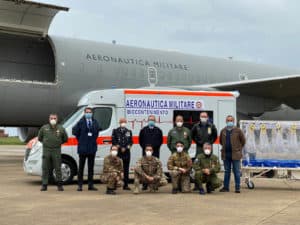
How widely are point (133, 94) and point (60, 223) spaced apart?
19.7 ft

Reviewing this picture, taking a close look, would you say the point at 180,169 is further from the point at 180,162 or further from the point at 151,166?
the point at 151,166

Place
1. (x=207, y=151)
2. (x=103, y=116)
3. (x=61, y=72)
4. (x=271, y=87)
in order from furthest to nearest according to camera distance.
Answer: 1. (x=271, y=87)
2. (x=61, y=72)
3. (x=103, y=116)
4. (x=207, y=151)

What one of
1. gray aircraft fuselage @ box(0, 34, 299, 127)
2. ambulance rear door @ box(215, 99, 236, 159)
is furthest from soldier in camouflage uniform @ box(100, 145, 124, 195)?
gray aircraft fuselage @ box(0, 34, 299, 127)

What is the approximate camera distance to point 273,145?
38.1ft

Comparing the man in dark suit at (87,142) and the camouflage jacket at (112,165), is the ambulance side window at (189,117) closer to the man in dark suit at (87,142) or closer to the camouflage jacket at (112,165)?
the man in dark suit at (87,142)

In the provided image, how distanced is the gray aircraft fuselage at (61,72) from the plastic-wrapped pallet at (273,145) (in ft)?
23.3

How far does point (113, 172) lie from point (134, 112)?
8.32 feet

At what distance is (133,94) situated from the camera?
41.2 feet

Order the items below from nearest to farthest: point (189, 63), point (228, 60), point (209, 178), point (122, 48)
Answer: point (209, 178), point (122, 48), point (189, 63), point (228, 60)

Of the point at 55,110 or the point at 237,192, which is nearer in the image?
the point at 237,192

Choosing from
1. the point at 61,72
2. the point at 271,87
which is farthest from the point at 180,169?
the point at 271,87

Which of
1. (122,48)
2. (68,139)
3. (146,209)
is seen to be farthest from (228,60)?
(146,209)

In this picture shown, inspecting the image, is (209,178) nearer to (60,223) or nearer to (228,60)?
(60,223)

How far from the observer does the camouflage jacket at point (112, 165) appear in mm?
10395
